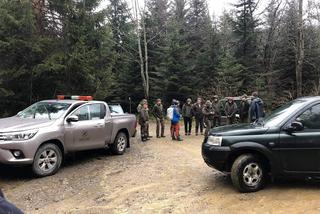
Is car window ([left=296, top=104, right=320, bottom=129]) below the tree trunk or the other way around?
below

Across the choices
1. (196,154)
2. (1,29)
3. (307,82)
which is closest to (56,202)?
(196,154)

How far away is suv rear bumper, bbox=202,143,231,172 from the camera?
754 cm

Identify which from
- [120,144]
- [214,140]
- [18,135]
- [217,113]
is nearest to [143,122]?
[120,144]

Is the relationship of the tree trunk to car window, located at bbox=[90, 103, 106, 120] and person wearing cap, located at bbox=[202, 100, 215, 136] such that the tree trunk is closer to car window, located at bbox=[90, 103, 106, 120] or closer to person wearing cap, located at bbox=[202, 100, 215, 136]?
person wearing cap, located at bbox=[202, 100, 215, 136]

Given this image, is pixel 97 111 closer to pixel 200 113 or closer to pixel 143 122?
pixel 143 122

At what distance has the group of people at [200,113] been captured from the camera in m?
16.3

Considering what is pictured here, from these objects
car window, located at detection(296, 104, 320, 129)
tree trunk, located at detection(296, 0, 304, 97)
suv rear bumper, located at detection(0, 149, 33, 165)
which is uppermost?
tree trunk, located at detection(296, 0, 304, 97)

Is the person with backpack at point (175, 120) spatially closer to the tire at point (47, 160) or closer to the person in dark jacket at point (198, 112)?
the person in dark jacket at point (198, 112)

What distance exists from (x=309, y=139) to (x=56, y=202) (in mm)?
4701

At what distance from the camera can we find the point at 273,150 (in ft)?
24.2

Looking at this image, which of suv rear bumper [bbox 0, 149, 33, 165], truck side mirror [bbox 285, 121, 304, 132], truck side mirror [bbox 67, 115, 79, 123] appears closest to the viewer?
truck side mirror [bbox 285, 121, 304, 132]

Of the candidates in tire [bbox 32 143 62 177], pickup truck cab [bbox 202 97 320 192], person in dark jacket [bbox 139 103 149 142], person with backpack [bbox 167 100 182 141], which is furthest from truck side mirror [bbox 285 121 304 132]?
person with backpack [bbox 167 100 182 141]

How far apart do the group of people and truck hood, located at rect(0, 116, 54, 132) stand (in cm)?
672

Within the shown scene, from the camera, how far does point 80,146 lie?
10.5 metres
